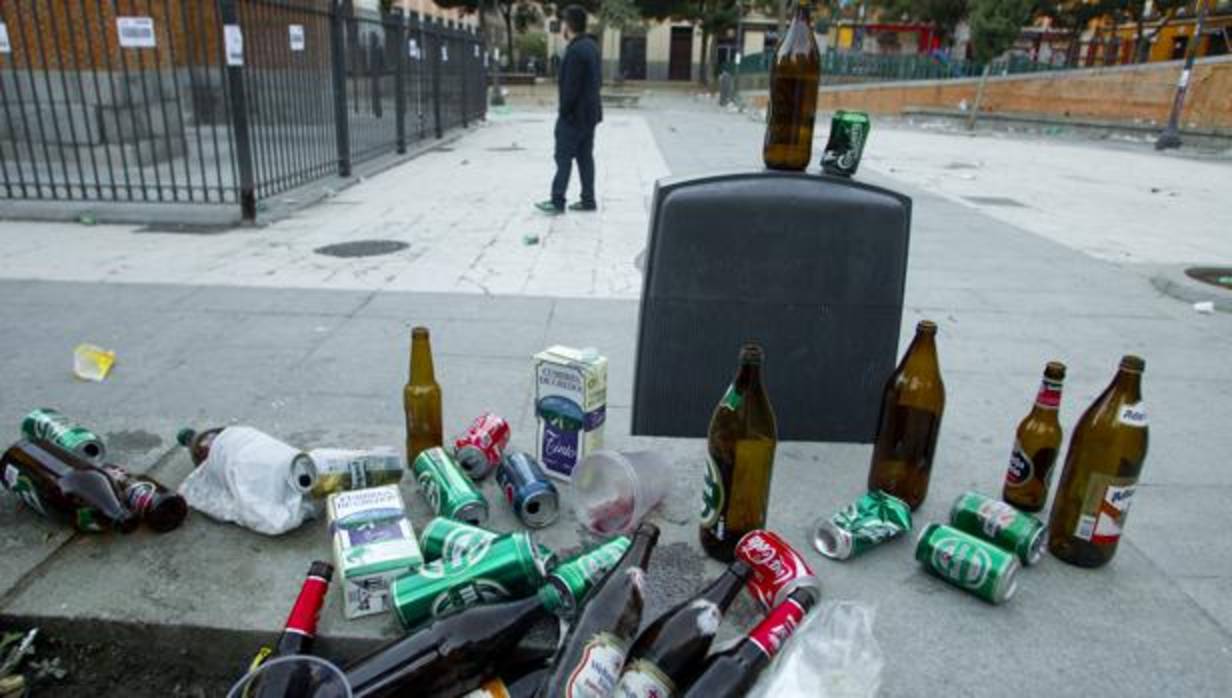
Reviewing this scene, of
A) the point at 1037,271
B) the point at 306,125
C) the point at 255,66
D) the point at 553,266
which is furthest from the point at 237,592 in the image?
the point at 306,125

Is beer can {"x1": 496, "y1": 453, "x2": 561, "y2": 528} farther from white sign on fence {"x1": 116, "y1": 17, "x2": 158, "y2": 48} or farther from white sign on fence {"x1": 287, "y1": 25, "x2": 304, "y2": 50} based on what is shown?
white sign on fence {"x1": 287, "y1": 25, "x2": 304, "y2": 50}

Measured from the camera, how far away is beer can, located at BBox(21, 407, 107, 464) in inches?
107

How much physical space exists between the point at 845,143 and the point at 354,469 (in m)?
2.10

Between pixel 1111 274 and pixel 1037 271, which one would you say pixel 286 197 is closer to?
pixel 1037 271

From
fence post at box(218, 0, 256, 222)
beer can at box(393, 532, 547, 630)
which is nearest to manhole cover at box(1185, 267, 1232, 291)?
beer can at box(393, 532, 547, 630)

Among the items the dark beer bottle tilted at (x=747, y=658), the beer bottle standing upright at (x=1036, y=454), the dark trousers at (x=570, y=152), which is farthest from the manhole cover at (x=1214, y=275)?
the dark beer bottle tilted at (x=747, y=658)

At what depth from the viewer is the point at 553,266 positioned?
21.9 feet

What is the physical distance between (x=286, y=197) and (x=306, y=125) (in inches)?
54.9

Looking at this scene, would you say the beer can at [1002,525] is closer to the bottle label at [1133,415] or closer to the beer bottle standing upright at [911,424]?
the beer bottle standing upright at [911,424]

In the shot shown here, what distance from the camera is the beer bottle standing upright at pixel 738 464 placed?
235cm

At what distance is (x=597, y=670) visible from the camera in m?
1.79

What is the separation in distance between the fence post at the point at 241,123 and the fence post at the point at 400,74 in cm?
531

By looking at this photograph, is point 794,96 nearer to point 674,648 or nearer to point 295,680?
point 674,648

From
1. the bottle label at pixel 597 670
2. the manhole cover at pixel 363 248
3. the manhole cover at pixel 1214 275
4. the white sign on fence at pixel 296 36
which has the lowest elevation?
the manhole cover at pixel 363 248
